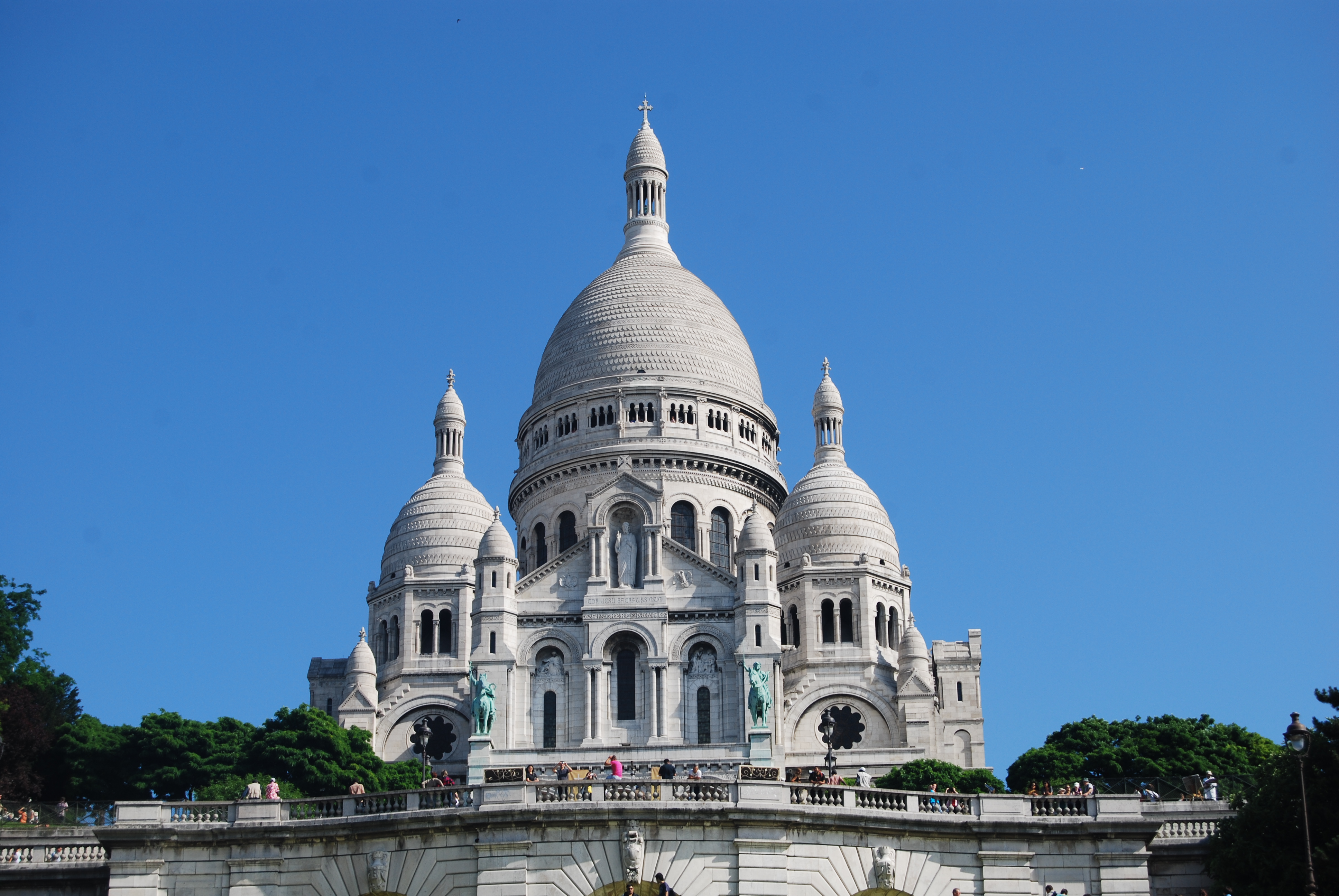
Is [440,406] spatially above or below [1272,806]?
above

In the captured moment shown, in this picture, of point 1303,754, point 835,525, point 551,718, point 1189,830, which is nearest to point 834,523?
point 835,525

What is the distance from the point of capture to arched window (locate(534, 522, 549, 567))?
89.9 metres

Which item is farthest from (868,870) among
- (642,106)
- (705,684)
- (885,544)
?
(642,106)

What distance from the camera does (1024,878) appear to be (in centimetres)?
3450

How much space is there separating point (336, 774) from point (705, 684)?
15.9 metres

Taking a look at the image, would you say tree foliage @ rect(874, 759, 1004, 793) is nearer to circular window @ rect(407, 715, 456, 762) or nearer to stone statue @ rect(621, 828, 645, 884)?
circular window @ rect(407, 715, 456, 762)

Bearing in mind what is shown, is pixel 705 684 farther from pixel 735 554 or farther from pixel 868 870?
pixel 868 870

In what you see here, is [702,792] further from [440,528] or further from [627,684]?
[440,528]

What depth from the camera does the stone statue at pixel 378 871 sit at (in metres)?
33.3

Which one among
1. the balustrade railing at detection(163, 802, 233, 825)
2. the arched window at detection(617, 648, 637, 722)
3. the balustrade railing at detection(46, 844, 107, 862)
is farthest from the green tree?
the arched window at detection(617, 648, 637, 722)

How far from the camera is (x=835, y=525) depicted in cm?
8725

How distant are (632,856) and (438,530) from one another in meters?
58.7

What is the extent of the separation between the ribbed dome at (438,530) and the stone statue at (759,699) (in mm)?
21170

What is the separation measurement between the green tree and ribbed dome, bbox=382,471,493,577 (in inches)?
2178
